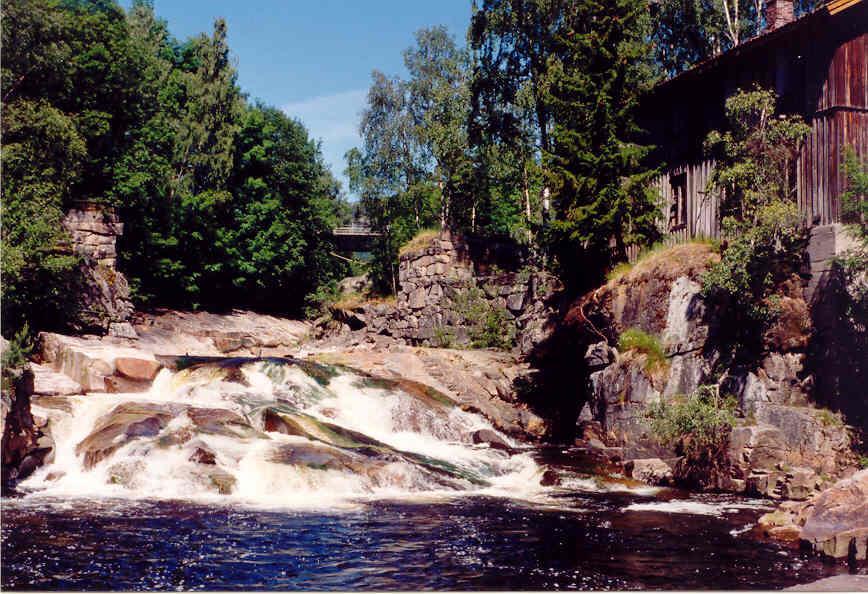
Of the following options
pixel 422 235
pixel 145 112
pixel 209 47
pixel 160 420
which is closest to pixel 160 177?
pixel 145 112

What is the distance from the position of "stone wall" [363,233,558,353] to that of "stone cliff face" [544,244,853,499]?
8.46 metres

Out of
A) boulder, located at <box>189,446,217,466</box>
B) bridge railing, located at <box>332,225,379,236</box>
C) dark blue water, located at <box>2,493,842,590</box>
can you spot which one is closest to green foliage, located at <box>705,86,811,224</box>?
dark blue water, located at <box>2,493,842,590</box>

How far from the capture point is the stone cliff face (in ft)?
62.4

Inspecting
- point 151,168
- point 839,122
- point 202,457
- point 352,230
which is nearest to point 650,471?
point 839,122

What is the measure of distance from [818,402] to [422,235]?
79.0 feet

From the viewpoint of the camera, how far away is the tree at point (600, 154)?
26.8 metres

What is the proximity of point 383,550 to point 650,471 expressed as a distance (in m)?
9.97

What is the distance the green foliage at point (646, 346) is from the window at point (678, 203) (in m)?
4.70

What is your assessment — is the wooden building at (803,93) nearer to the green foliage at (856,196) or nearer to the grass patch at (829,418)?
the green foliage at (856,196)

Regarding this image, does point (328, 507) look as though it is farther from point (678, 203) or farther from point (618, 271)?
point (678, 203)

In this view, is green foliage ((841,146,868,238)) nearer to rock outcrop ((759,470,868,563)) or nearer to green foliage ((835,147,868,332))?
green foliage ((835,147,868,332))

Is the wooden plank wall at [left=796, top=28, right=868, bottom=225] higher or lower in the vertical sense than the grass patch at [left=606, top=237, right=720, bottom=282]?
higher

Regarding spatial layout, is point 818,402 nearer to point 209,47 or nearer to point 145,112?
point 145,112

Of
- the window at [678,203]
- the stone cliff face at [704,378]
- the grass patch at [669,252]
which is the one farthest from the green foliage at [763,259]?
the window at [678,203]
